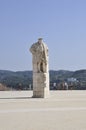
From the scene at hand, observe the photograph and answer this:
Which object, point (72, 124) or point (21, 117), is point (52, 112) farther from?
point (72, 124)

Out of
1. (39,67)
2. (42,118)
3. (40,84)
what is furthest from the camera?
(39,67)

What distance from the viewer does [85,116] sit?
14.5m

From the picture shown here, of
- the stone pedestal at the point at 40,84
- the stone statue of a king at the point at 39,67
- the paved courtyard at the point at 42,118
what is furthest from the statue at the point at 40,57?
the paved courtyard at the point at 42,118

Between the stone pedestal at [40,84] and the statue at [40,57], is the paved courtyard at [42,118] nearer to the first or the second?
the stone pedestal at [40,84]

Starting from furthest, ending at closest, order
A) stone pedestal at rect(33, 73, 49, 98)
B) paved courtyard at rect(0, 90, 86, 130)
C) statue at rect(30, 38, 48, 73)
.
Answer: statue at rect(30, 38, 48, 73) → stone pedestal at rect(33, 73, 49, 98) → paved courtyard at rect(0, 90, 86, 130)

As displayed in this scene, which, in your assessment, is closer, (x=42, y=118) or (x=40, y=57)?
(x=42, y=118)

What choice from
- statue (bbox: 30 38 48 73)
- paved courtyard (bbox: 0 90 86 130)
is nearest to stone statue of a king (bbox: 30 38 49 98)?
statue (bbox: 30 38 48 73)

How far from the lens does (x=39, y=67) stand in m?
24.3

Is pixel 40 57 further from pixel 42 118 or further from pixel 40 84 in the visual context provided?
pixel 42 118

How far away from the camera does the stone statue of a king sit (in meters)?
24.1

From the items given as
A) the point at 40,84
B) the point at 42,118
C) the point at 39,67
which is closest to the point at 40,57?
the point at 39,67

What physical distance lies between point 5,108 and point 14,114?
2.32 m

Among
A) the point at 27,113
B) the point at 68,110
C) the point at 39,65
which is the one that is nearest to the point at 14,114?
the point at 27,113

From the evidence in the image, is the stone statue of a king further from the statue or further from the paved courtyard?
the paved courtyard
